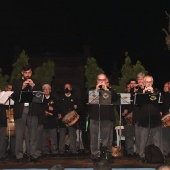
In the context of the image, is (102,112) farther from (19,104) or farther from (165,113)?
(19,104)

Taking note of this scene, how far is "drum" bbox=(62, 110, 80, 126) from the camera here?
1014 centimetres

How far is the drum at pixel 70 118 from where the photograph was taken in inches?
399

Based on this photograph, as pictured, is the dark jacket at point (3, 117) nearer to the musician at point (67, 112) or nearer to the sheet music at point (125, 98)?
the musician at point (67, 112)

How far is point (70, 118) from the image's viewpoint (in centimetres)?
1014

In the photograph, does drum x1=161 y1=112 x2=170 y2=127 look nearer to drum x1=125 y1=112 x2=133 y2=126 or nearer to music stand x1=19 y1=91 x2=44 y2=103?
drum x1=125 y1=112 x2=133 y2=126

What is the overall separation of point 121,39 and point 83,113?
6.79 m

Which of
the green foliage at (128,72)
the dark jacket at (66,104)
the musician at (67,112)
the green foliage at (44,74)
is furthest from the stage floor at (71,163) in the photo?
the green foliage at (44,74)

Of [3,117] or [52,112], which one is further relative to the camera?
[52,112]

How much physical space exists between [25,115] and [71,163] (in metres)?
1.32

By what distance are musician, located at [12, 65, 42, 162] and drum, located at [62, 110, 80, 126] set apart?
1197 mm

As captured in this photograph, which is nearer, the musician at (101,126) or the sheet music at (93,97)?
the sheet music at (93,97)

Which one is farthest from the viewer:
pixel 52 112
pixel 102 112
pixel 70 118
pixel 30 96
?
pixel 52 112

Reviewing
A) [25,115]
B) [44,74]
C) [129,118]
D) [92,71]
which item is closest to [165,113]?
[129,118]

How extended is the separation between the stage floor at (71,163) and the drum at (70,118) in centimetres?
78
